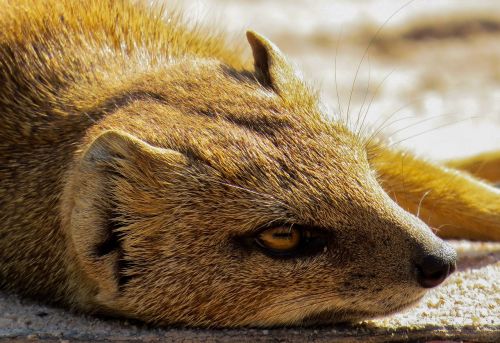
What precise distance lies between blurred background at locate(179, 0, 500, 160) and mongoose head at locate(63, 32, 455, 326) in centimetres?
474

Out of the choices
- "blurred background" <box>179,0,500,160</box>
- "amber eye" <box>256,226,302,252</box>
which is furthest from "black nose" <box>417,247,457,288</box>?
"blurred background" <box>179,0,500,160</box>

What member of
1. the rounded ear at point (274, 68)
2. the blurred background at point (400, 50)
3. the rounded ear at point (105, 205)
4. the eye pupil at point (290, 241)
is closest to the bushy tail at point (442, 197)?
the rounded ear at point (274, 68)

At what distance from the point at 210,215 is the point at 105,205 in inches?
19.0

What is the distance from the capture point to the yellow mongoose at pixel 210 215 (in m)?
4.11

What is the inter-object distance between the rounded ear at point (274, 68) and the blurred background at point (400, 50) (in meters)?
4.01

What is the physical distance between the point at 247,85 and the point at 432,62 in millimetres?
6352

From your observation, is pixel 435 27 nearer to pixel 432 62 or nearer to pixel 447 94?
pixel 432 62

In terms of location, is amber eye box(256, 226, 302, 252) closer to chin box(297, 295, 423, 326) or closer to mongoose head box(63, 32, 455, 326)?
mongoose head box(63, 32, 455, 326)

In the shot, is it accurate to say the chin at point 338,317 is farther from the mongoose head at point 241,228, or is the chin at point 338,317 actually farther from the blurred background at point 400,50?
the blurred background at point 400,50

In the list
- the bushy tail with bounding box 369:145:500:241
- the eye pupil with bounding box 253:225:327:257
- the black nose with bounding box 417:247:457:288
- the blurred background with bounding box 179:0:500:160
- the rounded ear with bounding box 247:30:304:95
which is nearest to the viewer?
the black nose with bounding box 417:247:457:288

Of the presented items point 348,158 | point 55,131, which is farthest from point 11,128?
point 348,158

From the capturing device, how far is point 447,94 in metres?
9.64

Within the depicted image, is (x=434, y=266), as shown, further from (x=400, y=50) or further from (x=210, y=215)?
(x=400, y=50)

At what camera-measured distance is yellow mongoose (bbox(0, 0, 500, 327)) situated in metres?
4.11
